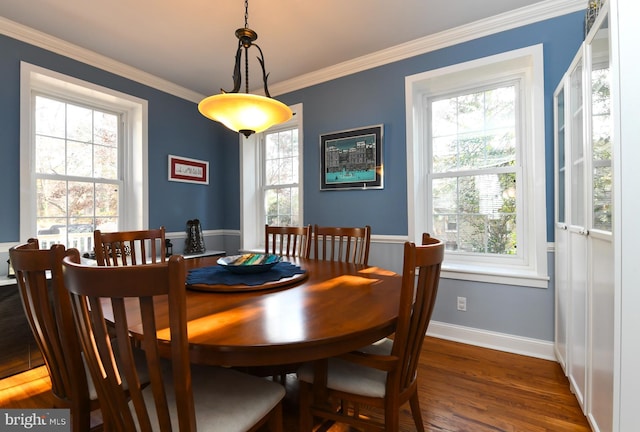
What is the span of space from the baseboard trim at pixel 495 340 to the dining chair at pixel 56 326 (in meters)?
2.39

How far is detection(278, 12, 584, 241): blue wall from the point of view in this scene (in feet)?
7.20

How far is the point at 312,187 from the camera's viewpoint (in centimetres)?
332

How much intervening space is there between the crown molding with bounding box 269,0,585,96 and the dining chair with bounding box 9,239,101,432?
2855 mm

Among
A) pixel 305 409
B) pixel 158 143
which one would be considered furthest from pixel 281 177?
pixel 305 409

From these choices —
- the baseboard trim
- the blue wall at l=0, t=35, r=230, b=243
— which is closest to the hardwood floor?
the baseboard trim

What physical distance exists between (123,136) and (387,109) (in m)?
2.76

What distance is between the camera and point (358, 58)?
2.93 meters

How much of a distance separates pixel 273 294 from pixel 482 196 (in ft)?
6.91

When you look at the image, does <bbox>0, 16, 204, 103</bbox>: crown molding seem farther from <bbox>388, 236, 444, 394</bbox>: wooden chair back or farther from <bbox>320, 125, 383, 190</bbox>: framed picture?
<bbox>388, 236, 444, 394</bbox>: wooden chair back

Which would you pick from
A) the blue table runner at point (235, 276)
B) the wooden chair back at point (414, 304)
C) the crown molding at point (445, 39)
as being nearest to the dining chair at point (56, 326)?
the blue table runner at point (235, 276)

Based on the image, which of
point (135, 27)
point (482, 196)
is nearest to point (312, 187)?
point (482, 196)

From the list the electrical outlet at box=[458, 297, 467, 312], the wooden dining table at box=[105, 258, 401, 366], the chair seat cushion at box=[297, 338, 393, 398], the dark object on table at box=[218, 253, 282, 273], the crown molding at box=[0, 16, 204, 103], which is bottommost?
the electrical outlet at box=[458, 297, 467, 312]

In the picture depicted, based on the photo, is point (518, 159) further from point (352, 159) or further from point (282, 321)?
point (282, 321)

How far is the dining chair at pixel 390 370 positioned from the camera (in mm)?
1023
